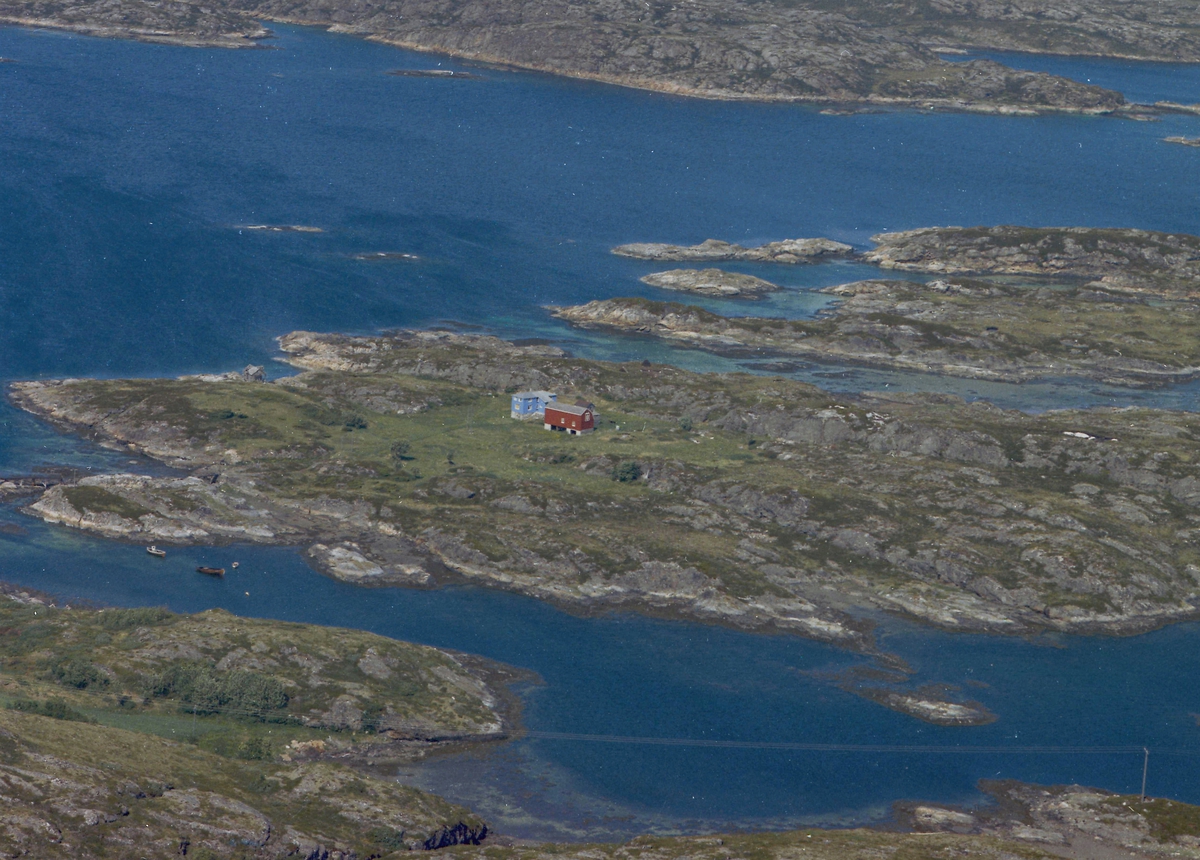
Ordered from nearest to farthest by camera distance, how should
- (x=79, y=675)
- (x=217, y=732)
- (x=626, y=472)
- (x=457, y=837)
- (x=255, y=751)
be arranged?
(x=457, y=837) < (x=255, y=751) < (x=217, y=732) < (x=79, y=675) < (x=626, y=472)

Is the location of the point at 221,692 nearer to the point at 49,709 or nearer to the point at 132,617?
the point at 49,709

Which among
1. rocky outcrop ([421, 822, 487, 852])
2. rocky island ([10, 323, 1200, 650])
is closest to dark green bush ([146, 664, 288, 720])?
rocky outcrop ([421, 822, 487, 852])

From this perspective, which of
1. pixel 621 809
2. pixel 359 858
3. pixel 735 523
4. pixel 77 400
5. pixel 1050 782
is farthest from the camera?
pixel 77 400

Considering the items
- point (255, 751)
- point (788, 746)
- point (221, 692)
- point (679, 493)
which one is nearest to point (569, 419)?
point (679, 493)

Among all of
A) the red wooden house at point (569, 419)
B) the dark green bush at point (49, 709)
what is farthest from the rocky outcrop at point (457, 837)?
the red wooden house at point (569, 419)

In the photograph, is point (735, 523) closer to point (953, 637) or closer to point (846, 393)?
point (953, 637)

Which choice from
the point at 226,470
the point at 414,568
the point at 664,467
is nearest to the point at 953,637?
the point at 664,467

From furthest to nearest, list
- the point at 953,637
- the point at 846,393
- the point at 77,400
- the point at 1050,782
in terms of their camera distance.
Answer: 1. the point at 846,393
2. the point at 77,400
3. the point at 953,637
4. the point at 1050,782
